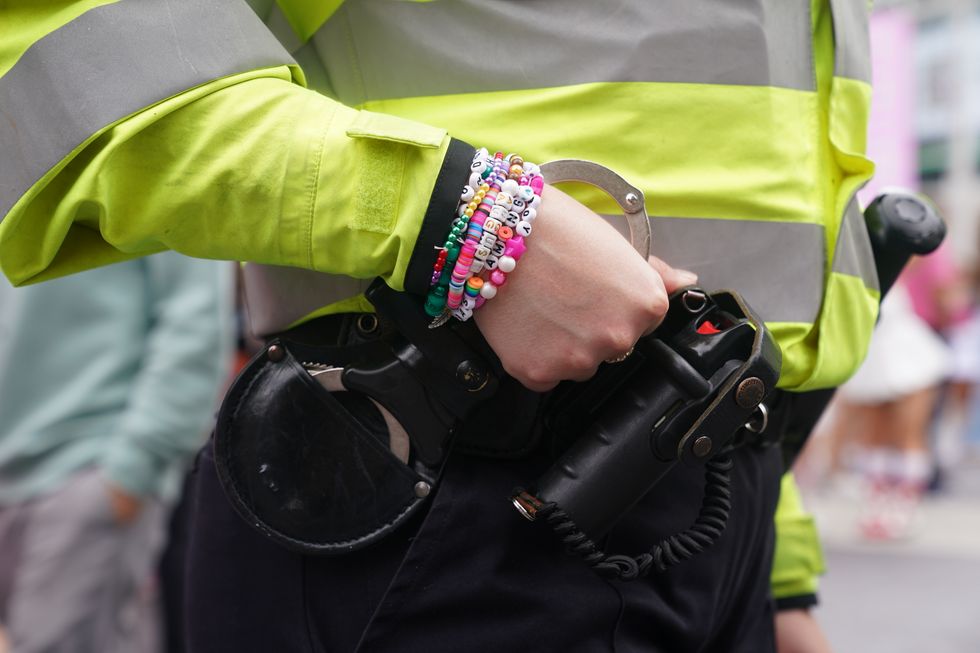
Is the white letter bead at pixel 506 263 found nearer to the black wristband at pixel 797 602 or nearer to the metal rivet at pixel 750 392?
the metal rivet at pixel 750 392

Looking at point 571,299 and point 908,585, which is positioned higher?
point 571,299

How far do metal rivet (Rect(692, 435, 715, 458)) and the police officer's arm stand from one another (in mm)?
118

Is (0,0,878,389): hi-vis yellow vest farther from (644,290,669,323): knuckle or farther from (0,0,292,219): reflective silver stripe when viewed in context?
(644,290,669,323): knuckle

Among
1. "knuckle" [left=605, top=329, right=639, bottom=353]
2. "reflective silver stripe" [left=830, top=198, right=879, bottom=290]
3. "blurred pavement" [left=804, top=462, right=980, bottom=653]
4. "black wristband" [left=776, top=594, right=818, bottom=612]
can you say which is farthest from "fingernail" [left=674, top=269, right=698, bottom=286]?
"blurred pavement" [left=804, top=462, right=980, bottom=653]

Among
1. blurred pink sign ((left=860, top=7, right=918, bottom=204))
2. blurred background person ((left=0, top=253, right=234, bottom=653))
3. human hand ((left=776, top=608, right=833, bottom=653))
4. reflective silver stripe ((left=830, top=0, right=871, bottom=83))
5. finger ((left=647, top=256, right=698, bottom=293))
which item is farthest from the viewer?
blurred pink sign ((left=860, top=7, right=918, bottom=204))

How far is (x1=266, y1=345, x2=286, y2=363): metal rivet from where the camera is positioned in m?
1.11

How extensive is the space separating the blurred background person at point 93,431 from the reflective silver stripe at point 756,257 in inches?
74.8

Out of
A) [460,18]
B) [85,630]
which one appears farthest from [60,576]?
[460,18]

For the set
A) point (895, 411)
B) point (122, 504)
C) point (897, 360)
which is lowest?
point (895, 411)

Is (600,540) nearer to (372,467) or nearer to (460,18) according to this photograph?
(372,467)

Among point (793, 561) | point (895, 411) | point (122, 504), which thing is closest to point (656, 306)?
point (793, 561)

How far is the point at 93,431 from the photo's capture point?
2732 millimetres

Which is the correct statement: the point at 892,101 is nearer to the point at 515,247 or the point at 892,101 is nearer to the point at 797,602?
the point at 797,602

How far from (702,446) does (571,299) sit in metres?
0.19
